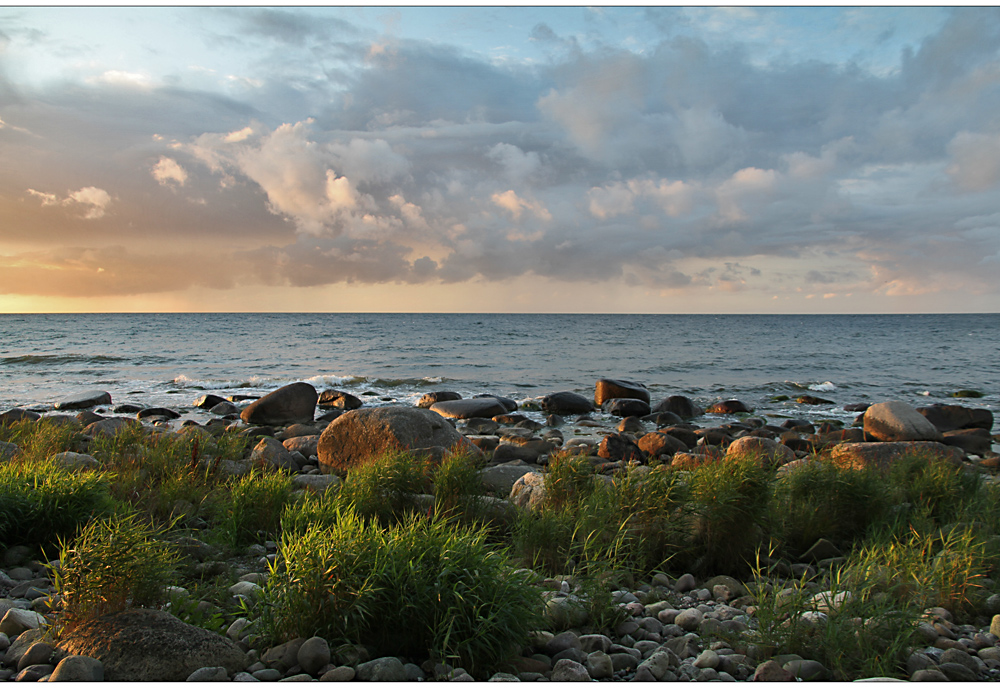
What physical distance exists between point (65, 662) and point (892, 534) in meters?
6.39

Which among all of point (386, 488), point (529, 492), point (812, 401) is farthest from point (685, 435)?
point (386, 488)

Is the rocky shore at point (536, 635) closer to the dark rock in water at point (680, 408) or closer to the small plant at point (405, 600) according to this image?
the small plant at point (405, 600)

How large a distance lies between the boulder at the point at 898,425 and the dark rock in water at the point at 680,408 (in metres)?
5.20

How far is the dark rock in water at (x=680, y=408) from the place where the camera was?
59.3 feet

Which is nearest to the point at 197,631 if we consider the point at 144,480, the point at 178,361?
the point at 144,480

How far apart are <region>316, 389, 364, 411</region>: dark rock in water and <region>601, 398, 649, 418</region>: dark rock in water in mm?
8835

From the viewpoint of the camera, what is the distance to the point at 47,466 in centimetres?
560

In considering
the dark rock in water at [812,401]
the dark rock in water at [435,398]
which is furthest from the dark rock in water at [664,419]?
the dark rock in water at [435,398]

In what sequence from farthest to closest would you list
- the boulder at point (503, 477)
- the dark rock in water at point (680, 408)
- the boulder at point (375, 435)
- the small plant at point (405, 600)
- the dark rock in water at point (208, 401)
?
1. the dark rock in water at point (208, 401)
2. the dark rock in water at point (680, 408)
3. the boulder at point (375, 435)
4. the boulder at point (503, 477)
5. the small plant at point (405, 600)

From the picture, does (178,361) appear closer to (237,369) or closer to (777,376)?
(237,369)

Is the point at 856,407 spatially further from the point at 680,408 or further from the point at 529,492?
the point at 529,492

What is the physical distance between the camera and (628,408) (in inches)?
714

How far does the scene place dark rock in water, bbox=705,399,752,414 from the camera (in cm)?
1825

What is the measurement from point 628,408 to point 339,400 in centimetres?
1029
